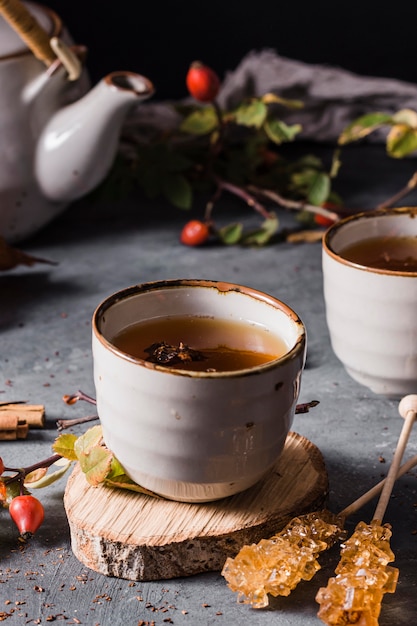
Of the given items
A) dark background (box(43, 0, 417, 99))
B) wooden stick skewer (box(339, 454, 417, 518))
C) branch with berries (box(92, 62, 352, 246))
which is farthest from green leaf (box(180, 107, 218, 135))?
wooden stick skewer (box(339, 454, 417, 518))

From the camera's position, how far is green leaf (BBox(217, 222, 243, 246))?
202 cm

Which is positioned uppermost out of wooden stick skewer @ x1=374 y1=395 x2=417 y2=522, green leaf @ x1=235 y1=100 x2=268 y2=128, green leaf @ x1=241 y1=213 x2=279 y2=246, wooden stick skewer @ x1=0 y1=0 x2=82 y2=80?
wooden stick skewer @ x1=0 y1=0 x2=82 y2=80

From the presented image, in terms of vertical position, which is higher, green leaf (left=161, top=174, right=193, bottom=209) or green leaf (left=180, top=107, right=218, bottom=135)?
green leaf (left=180, top=107, right=218, bottom=135)

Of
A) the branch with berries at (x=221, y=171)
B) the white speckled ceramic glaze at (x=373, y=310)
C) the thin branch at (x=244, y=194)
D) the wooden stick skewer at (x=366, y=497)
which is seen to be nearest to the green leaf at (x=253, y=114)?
the branch with berries at (x=221, y=171)

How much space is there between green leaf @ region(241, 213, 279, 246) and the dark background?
2.92 ft

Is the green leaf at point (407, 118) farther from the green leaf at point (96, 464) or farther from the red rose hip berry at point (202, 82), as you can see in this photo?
the green leaf at point (96, 464)

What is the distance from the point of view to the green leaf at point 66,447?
117cm

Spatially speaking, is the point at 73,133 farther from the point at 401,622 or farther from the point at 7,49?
the point at 401,622

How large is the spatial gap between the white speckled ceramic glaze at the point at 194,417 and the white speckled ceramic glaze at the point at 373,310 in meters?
0.26

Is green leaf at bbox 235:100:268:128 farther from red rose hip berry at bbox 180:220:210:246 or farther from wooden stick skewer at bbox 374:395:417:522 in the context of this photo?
wooden stick skewer at bbox 374:395:417:522

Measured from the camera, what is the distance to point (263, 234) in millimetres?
2023

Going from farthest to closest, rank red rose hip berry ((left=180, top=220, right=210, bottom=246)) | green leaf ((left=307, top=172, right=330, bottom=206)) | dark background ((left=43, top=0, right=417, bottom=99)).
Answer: dark background ((left=43, top=0, right=417, bottom=99)) → green leaf ((left=307, top=172, right=330, bottom=206)) → red rose hip berry ((left=180, top=220, right=210, bottom=246))

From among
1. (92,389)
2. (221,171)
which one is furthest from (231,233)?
(92,389)

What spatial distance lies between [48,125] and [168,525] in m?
1.04
